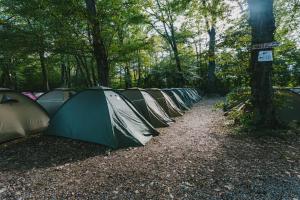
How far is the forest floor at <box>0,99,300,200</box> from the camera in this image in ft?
11.5

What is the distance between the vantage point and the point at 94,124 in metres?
6.07

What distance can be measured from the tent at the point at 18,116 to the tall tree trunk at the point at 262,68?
646cm

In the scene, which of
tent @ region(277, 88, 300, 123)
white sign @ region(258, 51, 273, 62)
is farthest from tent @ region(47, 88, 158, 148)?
tent @ region(277, 88, 300, 123)

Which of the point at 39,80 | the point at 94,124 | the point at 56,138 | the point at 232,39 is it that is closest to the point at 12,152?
the point at 56,138

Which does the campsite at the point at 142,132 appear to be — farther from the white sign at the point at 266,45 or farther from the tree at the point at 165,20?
the tree at the point at 165,20

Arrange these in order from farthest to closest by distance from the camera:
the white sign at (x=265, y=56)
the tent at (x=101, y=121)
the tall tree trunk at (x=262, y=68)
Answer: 1. the tall tree trunk at (x=262, y=68)
2. the white sign at (x=265, y=56)
3. the tent at (x=101, y=121)

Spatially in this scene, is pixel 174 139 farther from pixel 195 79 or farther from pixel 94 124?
pixel 195 79

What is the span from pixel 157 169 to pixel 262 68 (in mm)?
4128

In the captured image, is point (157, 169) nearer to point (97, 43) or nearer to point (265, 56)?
point (265, 56)

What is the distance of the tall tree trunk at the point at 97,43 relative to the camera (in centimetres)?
907

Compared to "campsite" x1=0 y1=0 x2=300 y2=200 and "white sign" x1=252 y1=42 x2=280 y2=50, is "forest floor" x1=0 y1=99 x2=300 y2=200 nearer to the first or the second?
"campsite" x1=0 y1=0 x2=300 y2=200

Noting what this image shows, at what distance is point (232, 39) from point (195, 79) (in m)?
23.0

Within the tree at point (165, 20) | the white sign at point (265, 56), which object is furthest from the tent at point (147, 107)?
the tree at point (165, 20)

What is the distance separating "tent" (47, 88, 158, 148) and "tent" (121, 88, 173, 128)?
1540mm
